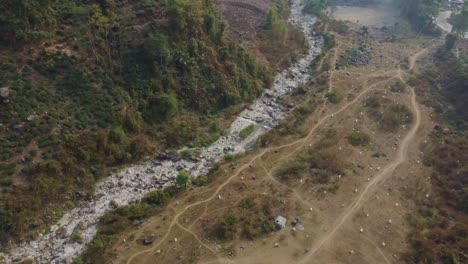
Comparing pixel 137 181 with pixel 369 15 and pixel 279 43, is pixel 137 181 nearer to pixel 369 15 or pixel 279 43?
pixel 279 43

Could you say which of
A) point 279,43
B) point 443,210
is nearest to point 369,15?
Result: point 279,43

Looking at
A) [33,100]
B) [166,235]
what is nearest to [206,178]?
[166,235]

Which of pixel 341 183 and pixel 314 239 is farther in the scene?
pixel 341 183

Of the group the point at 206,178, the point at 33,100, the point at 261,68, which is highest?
the point at 33,100

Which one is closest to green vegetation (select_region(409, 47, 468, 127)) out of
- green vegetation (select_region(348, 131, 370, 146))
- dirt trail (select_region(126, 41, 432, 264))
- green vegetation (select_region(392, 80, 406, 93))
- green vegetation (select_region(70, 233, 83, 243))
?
green vegetation (select_region(392, 80, 406, 93))

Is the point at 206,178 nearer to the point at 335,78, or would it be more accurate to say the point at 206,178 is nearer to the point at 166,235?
the point at 166,235

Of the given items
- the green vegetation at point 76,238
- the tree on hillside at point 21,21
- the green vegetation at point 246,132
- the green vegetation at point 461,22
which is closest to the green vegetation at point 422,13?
the green vegetation at point 461,22

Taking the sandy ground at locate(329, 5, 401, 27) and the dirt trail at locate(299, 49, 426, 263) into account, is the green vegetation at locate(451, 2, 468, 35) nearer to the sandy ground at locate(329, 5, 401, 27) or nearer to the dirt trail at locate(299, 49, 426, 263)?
the sandy ground at locate(329, 5, 401, 27)
